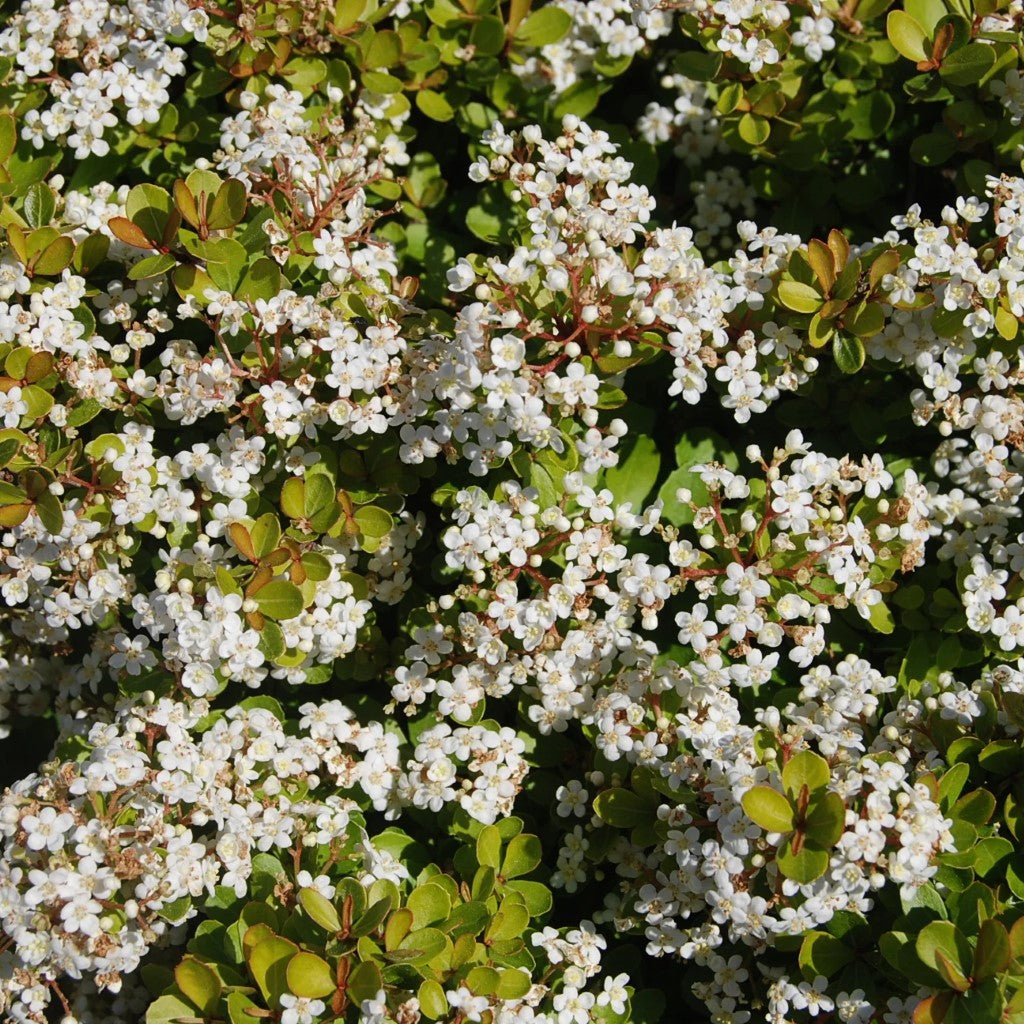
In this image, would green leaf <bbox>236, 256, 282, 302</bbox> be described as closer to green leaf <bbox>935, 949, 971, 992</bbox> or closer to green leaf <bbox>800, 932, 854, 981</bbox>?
green leaf <bbox>800, 932, 854, 981</bbox>

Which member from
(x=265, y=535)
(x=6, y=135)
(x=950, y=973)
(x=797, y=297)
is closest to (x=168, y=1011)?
(x=265, y=535)

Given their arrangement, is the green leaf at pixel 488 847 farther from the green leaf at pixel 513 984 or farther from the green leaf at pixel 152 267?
the green leaf at pixel 152 267

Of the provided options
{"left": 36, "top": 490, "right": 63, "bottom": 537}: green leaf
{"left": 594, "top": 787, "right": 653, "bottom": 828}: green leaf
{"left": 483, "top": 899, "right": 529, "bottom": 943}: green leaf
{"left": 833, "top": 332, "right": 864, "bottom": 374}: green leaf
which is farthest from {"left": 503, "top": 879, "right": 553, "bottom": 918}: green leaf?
Answer: {"left": 833, "top": 332, "right": 864, "bottom": 374}: green leaf

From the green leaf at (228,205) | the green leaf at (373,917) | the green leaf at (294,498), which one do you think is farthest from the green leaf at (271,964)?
the green leaf at (228,205)

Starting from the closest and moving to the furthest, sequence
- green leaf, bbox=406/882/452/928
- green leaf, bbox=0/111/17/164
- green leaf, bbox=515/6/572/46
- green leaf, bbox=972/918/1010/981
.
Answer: green leaf, bbox=972/918/1010/981 < green leaf, bbox=406/882/452/928 < green leaf, bbox=0/111/17/164 < green leaf, bbox=515/6/572/46

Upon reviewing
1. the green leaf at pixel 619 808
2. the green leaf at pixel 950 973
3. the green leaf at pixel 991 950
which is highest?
the green leaf at pixel 991 950

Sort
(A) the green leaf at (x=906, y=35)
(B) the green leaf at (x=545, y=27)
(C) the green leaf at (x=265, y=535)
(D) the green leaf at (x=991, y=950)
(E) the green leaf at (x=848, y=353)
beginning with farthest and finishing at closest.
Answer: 1. (B) the green leaf at (x=545, y=27)
2. (A) the green leaf at (x=906, y=35)
3. (E) the green leaf at (x=848, y=353)
4. (C) the green leaf at (x=265, y=535)
5. (D) the green leaf at (x=991, y=950)

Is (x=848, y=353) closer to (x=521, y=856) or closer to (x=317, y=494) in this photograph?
(x=317, y=494)
